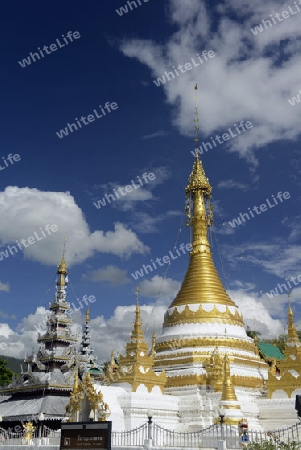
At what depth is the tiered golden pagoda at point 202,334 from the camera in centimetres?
3356

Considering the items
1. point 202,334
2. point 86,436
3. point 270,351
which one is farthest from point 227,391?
point 270,351

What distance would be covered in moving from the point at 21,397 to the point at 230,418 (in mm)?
20145

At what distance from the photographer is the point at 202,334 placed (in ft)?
117

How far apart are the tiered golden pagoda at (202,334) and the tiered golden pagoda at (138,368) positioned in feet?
7.73

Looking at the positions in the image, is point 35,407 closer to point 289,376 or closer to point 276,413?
point 276,413

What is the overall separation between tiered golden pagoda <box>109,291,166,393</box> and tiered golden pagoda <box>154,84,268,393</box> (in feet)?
7.73

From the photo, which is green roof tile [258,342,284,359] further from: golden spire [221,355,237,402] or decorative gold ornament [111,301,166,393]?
golden spire [221,355,237,402]

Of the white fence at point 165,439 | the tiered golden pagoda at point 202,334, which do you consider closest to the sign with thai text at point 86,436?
the white fence at point 165,439

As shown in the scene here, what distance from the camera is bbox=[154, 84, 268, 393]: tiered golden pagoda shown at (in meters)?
33.6

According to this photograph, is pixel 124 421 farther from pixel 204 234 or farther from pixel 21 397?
pixel 204 234

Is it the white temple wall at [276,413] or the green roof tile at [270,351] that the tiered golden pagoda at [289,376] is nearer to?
the white temple wall at [276,413]

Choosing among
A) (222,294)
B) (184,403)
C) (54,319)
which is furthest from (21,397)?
(222,294)

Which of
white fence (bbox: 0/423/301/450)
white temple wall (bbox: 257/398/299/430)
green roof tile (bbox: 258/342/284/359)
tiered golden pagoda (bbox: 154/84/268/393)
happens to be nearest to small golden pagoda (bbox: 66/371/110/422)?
white fence (bbox: 0/423/301/450)

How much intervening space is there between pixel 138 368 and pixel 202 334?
21.2ft
